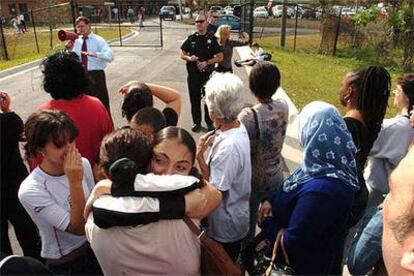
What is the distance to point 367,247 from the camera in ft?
7.25

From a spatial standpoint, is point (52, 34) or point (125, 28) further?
point (125, 28)

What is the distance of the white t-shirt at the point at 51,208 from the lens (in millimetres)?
2074

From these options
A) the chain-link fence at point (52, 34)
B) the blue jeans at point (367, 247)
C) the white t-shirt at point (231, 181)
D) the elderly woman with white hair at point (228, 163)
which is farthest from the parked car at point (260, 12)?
the blue jeans at point (367, 247)

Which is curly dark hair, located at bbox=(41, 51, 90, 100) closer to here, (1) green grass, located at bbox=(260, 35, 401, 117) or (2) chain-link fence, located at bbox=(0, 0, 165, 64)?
(1) green grass, located at bbox=(260, 35, 401, 117)

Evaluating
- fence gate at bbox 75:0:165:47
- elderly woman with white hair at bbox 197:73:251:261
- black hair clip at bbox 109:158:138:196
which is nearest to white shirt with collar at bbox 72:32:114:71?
elderly woman with white hair at bbox 197:73:251:261

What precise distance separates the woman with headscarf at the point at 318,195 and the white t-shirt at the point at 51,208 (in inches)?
46.8

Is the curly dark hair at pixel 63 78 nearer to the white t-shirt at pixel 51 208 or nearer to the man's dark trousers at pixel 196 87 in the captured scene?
the white t-shirt at pixel 51 208

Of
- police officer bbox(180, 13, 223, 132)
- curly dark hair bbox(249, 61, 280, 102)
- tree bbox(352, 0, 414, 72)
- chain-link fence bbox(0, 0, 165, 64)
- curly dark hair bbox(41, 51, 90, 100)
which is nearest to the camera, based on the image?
curly dark hair bbox(41, 51, 90, 100)

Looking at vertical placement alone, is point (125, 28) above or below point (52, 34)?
below

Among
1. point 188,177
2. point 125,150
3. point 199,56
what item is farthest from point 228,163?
point 199,56

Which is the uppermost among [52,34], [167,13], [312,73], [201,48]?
[201,48]

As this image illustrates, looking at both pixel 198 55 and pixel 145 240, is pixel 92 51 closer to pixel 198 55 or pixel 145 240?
pixel 198 55

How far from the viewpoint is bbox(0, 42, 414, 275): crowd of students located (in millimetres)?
1628

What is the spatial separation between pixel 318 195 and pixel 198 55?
4.92 metres
